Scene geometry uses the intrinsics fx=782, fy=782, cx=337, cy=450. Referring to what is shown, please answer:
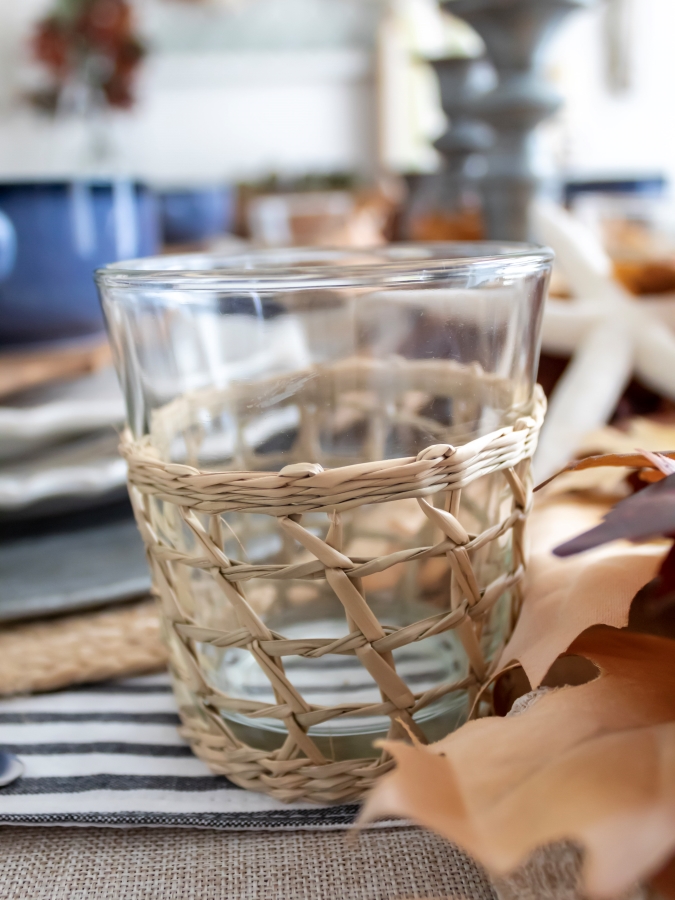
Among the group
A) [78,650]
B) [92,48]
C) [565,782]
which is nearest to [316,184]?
[92,48]

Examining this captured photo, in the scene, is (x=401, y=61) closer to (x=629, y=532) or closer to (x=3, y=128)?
(x=3, y=128)

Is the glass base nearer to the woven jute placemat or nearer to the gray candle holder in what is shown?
the woven jute placemat

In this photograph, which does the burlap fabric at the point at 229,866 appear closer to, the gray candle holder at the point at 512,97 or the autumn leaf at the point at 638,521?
the autumn leaf at the point at 638,521

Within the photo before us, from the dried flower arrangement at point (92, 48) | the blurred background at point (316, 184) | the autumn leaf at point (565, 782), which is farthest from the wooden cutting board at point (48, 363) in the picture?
the dried flower arrangement at point (92, 48)

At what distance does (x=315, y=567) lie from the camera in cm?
15

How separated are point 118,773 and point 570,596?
0.11 meters

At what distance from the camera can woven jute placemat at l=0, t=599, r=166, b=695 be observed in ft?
0.72

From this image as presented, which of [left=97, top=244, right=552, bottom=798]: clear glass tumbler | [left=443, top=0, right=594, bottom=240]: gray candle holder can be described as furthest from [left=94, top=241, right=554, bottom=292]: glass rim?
[left=443, top=0, right=594, bottom=240]: gray candle holder

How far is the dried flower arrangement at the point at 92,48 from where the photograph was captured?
1.46 m

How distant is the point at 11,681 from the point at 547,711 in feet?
0.50

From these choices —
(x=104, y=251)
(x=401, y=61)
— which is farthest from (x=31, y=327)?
(x=401, y=61)

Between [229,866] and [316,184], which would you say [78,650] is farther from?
[316,184]

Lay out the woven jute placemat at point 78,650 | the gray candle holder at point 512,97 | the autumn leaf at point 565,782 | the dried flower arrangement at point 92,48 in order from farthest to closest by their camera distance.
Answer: the dried flower arrangement at point 92,48 → the gray candle holder at point 512,97 → the woven jute placemat at point 78,650 → the autumn leaf at point 565,782

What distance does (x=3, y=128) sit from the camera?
5.52ft
